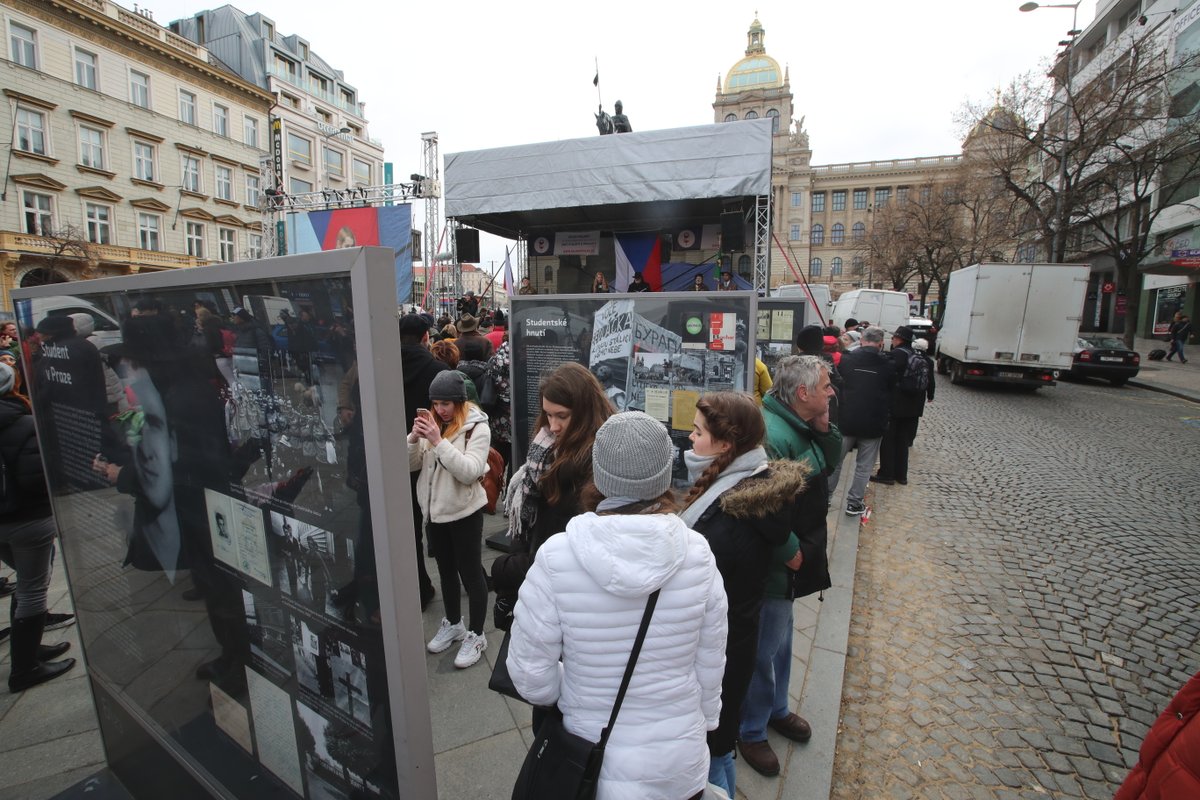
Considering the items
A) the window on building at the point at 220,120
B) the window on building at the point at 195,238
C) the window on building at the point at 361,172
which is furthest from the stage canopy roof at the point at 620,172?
the window on building at the point at 361,172

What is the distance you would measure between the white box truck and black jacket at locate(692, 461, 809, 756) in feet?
48.2

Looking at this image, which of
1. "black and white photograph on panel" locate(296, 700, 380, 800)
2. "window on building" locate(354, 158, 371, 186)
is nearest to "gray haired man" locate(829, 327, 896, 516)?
"black and white photograph on panel" locate(296, 700, 380, 800)

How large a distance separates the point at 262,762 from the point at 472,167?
9908mm

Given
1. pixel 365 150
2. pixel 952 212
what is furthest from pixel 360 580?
pixel 365 150

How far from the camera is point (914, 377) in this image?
6.39m

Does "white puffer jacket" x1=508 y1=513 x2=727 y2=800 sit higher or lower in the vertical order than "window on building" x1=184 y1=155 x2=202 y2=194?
lower

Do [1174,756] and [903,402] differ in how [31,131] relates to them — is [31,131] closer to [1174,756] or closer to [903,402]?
[903,402]

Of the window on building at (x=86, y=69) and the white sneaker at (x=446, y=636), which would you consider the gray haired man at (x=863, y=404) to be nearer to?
the white sneaker at (x=446, y=636)

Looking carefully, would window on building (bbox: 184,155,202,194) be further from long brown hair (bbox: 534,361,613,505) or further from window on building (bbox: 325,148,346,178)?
long brown hair (bbox: 534,361,613,505)

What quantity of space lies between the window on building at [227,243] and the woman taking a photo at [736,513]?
40.9 metres

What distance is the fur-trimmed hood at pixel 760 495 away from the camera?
6.02ft

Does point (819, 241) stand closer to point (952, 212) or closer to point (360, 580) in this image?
point (952, 212)

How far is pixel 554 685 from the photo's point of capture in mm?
1521

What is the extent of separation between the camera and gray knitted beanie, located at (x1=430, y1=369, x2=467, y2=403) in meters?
3.04
